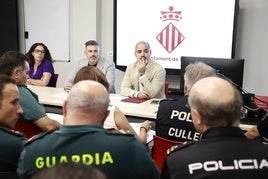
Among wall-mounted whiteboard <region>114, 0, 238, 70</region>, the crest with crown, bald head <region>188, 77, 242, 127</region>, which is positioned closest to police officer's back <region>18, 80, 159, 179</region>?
bald head <region>188, 77, 242, 127</region>

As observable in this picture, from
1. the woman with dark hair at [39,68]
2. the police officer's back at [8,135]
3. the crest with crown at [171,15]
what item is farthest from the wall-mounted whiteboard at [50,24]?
the police officer's back at [8,135]

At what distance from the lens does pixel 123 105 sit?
328 cm

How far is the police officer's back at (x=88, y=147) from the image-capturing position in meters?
1.31

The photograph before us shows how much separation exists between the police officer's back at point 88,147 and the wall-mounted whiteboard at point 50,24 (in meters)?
4.57

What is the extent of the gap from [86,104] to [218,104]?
0.54 meters

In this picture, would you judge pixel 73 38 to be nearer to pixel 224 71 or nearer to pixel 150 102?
pixel 150 102

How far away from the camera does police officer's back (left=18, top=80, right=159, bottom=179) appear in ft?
4.31

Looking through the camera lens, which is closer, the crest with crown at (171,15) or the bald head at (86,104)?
the bald head at (86,104)

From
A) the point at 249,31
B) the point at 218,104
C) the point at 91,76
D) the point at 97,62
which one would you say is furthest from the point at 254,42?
the point at 218,104

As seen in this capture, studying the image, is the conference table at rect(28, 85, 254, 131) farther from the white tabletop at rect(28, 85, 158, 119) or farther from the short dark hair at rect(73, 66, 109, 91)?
the short dark hair at rect(73, 66, 109, 91)

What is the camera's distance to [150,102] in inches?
135

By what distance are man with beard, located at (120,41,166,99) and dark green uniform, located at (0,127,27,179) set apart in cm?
209

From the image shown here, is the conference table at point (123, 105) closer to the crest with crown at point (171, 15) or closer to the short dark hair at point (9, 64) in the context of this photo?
the short dark hair at point (9, 64)

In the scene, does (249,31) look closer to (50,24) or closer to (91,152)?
(50,24)
